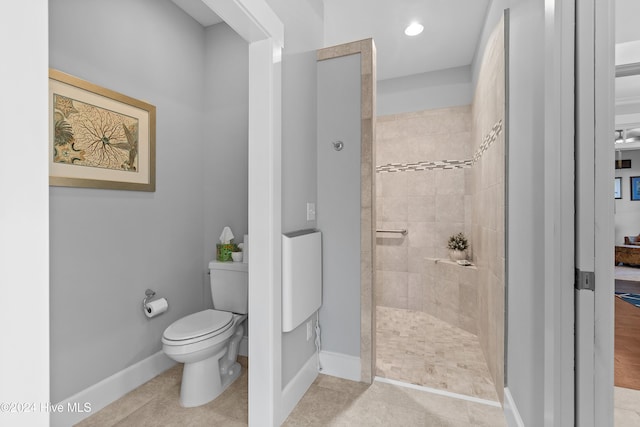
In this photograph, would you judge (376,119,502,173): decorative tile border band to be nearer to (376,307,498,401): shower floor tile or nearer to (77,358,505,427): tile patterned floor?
(376,307,498,401): shower floor tile

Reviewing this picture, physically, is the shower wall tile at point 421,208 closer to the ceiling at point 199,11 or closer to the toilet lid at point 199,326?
the toilet lid at point 199,326

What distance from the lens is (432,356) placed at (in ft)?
7.70

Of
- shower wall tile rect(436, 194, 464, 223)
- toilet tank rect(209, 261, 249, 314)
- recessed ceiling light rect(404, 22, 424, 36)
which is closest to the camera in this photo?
toilet tank rect(209, 261, 249, 314)

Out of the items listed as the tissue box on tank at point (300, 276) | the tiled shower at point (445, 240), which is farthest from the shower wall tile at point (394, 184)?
the tissue box on tank at point (300, 276)

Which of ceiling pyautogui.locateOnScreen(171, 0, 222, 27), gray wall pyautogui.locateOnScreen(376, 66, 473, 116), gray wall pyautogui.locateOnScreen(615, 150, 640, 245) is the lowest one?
gray wall pyautogui.locateOnScreen(615, 150, 640, 245)

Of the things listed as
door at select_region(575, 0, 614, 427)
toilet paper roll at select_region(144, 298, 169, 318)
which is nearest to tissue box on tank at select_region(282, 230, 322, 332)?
toilet paper roll at select_region(144, 298, 169, 318)

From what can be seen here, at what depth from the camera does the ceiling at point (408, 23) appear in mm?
2230

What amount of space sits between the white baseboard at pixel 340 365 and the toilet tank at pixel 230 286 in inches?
25.4

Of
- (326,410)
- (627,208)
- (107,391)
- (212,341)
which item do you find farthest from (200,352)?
(627,208)

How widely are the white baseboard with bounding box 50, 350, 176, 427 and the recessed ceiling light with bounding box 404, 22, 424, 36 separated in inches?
123

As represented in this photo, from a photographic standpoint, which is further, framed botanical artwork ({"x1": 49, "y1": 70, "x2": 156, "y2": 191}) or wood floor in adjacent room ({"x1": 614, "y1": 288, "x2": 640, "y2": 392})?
framed botanical artwork ({"x1": 49, "y1": 70, "x2": 156, "y2": 191})

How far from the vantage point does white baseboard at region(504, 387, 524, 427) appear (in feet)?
4.76

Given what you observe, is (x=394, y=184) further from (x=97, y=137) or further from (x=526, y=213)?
(x=97, y=137)

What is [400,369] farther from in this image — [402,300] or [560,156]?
[560,156]
